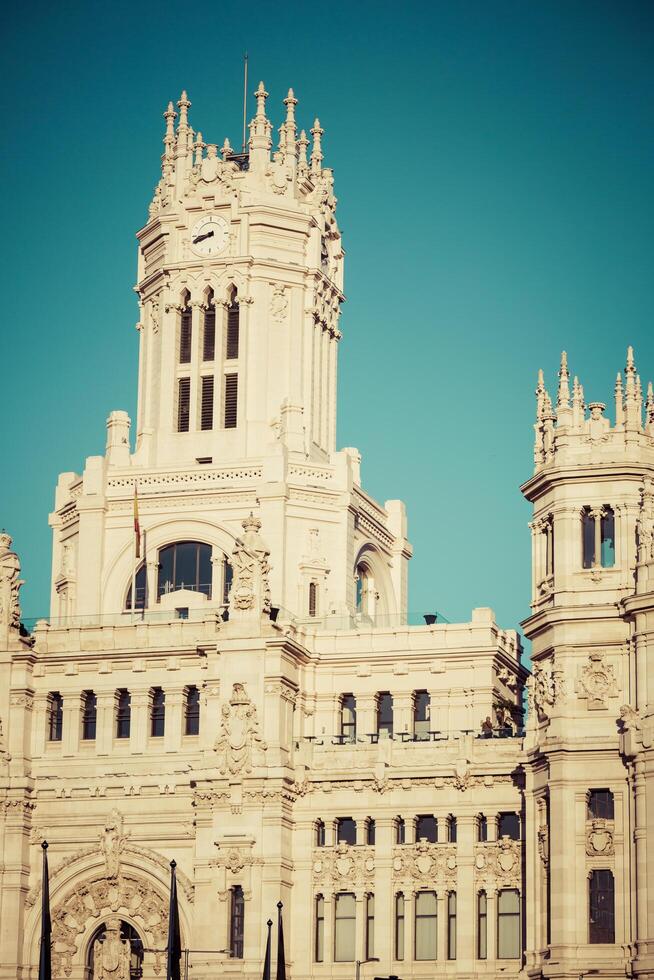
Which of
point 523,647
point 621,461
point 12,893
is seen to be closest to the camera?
point 621,461

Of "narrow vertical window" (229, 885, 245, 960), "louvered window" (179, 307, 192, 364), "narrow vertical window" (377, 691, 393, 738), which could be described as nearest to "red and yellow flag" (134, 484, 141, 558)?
"louvered window" (179, 307, 192, 364)

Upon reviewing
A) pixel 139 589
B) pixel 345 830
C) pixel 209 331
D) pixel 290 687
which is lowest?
pixel 345 830

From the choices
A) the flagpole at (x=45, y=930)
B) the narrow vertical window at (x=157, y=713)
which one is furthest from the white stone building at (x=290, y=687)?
the flagpole at (x=45, y=930)

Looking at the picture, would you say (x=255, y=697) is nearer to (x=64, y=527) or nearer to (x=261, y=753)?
(x=261, y=753)

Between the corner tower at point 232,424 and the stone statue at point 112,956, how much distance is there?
16.2 m

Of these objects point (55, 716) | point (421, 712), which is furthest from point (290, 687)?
point (55, 716)

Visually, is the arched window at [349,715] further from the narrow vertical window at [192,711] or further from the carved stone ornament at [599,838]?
the carved stone ornament at [599,838]

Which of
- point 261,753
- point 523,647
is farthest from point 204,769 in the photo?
point 523,647

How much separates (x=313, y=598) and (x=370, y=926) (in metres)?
18.0

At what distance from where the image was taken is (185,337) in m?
129

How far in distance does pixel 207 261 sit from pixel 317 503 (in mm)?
15407

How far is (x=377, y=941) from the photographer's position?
363ft

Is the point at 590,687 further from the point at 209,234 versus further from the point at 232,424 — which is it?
the point at 209,234

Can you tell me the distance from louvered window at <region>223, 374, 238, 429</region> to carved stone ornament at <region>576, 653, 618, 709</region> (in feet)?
96.0
